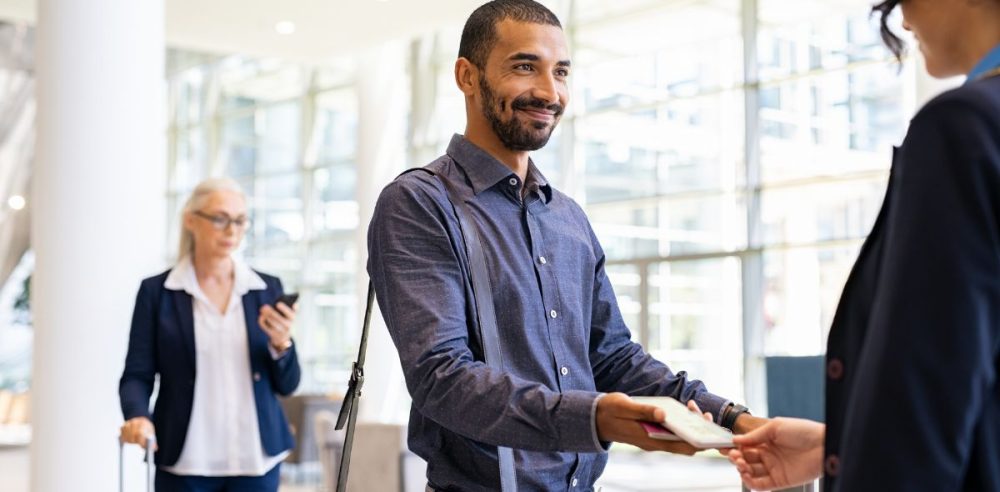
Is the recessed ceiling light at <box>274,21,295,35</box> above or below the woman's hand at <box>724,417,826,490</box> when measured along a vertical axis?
above

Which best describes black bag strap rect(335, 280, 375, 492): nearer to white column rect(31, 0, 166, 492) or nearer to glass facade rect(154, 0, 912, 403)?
white column rect(31, 0, 166, 492)

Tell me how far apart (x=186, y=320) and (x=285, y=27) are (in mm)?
11095

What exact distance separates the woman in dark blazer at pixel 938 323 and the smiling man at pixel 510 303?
0.63 m

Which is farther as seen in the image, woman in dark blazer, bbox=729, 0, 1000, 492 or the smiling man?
the smiling man

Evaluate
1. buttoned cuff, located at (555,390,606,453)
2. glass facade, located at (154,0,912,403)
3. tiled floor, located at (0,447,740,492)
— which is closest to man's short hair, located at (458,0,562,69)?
buttoned cuff, located at (555,390,606,453)

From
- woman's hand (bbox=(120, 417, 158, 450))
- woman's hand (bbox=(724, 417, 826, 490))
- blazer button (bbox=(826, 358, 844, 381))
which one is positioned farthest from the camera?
woman's hand (bbox=(120, 417, 158, 450))

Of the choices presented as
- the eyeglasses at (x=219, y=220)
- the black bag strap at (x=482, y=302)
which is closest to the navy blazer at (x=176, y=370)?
→ the eyeglasses at (x=219, y=220)

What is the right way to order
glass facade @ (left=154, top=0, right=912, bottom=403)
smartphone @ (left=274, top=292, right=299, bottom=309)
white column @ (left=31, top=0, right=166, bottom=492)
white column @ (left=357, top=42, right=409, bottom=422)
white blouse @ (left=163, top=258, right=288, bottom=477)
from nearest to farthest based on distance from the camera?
white blouse @ (left=163, top=258, right=288, bottom=477), smartphone @ (left=274, top=292, right=299, bottom=309), white column @ (left=31, top=0, right=166, bottom=492), glass facade @ (left=154, top=0, right=912, bottom=403), white column @ (left=357, top=42, right=409, bottom=422)

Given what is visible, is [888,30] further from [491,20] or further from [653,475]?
[653,475]

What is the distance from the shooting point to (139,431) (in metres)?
4.51

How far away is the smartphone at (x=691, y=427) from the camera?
194 cm

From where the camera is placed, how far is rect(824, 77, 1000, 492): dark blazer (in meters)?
1.41

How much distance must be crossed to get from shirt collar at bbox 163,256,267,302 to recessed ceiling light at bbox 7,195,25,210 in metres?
21.1

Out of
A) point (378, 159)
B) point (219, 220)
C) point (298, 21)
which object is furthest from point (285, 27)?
point (219, 220)
